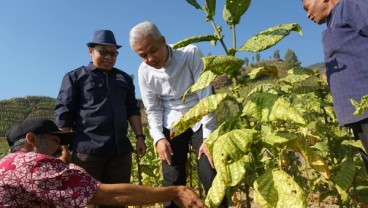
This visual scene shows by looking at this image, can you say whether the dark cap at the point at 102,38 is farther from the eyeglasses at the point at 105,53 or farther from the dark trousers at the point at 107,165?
the dark trousers at the point at 107,165

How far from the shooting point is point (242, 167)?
1852mm

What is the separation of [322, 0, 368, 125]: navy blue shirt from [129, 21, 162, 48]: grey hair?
1.20 metres

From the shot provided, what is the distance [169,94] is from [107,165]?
3.26ft

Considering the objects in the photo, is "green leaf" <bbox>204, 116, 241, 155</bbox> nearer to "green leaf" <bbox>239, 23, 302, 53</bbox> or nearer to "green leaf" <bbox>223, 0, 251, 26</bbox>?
"green leaf" <bbox>239, 23, 302, 53</bbox>

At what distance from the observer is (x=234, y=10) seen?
2.13 metres

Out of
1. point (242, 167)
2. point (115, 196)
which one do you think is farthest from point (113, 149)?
point (242, 167)

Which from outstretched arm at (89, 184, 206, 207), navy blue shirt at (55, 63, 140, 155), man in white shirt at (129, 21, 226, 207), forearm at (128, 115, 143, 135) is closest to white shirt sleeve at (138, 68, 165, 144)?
man in white shirt at (129, 21, 226, 207)

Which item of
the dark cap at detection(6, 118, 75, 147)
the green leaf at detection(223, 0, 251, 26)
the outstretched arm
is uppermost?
the green leaf at detection(223, 0, 251, 26)

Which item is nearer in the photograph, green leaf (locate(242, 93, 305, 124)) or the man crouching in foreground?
green leaf (locate(242, 93, 305, 124))

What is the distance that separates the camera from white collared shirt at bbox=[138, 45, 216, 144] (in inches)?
122

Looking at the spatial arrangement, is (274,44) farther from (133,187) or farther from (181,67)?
(181,67)

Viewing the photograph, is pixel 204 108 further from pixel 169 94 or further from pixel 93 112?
pixel 93 112

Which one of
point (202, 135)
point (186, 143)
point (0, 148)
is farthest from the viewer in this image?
point (0, 148)

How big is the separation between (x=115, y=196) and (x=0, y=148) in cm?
4662
